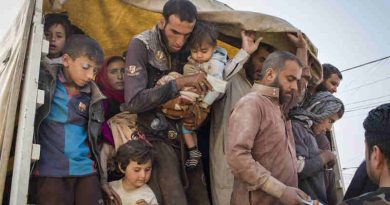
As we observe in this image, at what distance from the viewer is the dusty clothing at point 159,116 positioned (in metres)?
3.40

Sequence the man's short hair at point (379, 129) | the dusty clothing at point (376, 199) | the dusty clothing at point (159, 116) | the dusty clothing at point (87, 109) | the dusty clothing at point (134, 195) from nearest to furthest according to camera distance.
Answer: the dusty clothing at point (376, 199) < the man's short hair at point (379, 129) < the dusty clothing at point (87, 109) < the dusty clothing at point (134, 195) < the dusty clothing at point (159, 116)

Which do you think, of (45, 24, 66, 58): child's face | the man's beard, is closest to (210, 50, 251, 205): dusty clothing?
the man's beard

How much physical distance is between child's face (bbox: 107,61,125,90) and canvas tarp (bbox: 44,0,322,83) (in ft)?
1.54

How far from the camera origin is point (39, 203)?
2867mm

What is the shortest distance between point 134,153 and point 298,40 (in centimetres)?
169

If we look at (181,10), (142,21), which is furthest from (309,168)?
(142,21)

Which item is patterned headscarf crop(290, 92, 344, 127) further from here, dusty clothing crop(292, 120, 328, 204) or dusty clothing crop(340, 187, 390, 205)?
dusty clothing crop(340, 187, 390, 205)

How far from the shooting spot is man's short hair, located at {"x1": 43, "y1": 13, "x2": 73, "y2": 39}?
12.0 ft

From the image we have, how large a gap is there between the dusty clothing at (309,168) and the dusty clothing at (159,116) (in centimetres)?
76

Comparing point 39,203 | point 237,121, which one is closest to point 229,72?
point 237,121

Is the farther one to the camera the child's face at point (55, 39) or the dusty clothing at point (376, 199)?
the child's face at point (55, 39)

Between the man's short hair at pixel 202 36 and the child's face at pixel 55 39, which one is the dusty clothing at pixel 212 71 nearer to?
the man's short hair at pixel 202 36

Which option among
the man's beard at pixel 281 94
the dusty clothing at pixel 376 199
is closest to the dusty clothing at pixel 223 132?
the man's beard at pixel 281 94

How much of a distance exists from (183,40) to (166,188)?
1142mm
